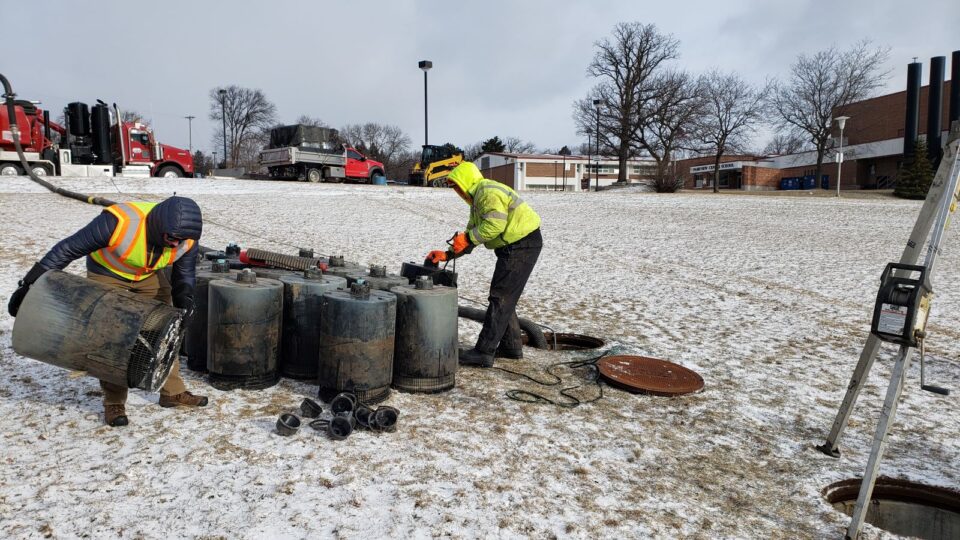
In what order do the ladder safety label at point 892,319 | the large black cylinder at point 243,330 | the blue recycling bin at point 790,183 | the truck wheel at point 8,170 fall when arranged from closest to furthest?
the ladder safety label at point 892,319
the large black cylinder at point 243,330
the truck wheel at point 8,170
the blue recycling bin at point 790,183

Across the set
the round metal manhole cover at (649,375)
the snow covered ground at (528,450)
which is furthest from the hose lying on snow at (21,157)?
the round metal manhole cover at (649,375)

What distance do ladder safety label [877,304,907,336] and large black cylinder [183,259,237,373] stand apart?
3859 mm

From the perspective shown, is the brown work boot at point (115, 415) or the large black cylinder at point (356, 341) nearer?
the brown work boot at point (115, 415)

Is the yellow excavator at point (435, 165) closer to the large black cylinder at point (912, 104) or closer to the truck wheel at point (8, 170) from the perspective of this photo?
the truck wheel at point (8, 170)

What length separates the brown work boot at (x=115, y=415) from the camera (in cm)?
341

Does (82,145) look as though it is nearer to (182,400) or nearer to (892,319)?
(182,400)

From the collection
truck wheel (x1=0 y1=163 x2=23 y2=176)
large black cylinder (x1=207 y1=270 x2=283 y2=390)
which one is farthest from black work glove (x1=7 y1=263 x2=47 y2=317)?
truck wheel (x1=0 y1=163 x2=23 y2=176)

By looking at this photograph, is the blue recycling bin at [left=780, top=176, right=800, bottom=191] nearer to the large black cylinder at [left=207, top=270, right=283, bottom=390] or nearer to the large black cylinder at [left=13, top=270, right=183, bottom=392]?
the large black cylinder at [left=207, top=270, right=283, bottom=390]

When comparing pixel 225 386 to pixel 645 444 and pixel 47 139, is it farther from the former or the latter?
pixel 47 139

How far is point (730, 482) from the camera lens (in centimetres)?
322

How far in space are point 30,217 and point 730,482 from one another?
13.2 metres

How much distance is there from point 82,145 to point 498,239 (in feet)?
67.5

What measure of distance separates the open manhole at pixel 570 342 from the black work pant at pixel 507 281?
1.24 metres

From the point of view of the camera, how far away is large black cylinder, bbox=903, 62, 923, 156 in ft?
137
